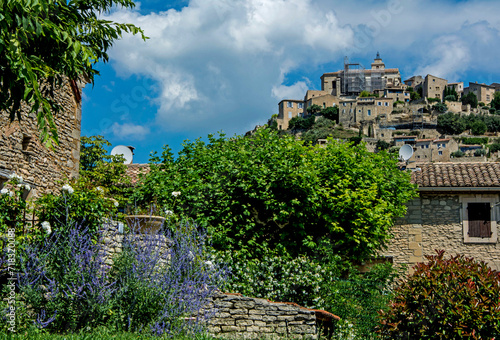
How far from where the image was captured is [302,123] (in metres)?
112

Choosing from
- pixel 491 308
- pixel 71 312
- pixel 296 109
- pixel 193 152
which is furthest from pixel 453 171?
pixel 296 109

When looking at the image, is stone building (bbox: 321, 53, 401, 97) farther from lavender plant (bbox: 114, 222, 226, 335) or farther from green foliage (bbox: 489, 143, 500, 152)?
lavender plant (bbox: 114, 222, 226, 335)

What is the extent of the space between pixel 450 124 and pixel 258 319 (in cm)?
10922

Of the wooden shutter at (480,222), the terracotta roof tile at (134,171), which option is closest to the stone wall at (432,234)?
the wooden shutter at (480,222)

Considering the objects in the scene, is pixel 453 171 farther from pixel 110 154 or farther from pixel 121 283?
pixel 121 283

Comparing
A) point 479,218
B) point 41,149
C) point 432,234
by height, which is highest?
point 41,149

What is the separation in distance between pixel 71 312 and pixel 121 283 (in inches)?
30.4

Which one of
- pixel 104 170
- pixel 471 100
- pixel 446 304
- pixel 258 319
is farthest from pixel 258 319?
pixel 471 100

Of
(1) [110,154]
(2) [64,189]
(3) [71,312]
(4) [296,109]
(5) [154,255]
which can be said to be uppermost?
(4) [296,109]

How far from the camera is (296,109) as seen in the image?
122125 millimetres

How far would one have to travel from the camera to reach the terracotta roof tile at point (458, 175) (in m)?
15.8

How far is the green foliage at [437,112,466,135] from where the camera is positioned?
110m

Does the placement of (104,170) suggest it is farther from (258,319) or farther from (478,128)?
(478,128)

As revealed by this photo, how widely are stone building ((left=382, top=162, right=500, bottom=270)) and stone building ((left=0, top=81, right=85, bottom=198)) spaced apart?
908cm
